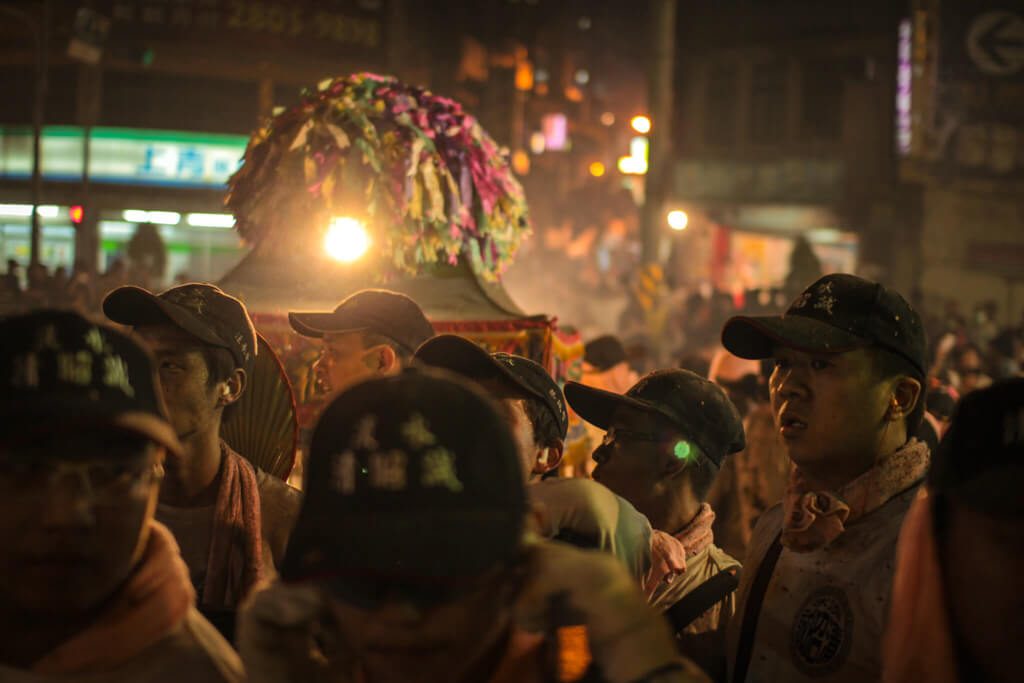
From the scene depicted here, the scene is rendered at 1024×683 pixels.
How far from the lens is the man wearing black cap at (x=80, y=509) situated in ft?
6.42

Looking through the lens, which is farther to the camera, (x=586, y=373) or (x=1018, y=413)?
(x=586, y=373)

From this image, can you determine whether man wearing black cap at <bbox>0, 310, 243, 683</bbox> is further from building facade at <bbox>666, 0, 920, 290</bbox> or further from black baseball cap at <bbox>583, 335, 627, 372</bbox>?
building facade at <bbox>666, 0, 920, 290</bbox>

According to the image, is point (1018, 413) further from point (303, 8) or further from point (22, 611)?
point (303, 8)

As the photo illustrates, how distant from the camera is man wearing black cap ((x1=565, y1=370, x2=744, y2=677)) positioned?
3.81 metres

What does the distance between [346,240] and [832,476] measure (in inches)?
136

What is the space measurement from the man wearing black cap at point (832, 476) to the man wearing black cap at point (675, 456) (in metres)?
0.26

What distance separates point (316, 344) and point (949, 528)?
173 inches

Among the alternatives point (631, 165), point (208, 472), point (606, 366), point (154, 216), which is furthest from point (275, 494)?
point (154, 216)

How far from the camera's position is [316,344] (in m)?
6.10

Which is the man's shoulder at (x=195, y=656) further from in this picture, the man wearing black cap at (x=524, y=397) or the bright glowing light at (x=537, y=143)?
the bright glowing light at (x=537, y=143)

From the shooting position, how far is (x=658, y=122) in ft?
63.0

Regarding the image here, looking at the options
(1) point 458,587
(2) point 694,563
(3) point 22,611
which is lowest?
(2) point 694,563

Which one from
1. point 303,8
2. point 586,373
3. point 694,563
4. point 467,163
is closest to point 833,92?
point 303,8

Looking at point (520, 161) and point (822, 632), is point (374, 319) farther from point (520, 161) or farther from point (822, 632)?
point (520, 161)
